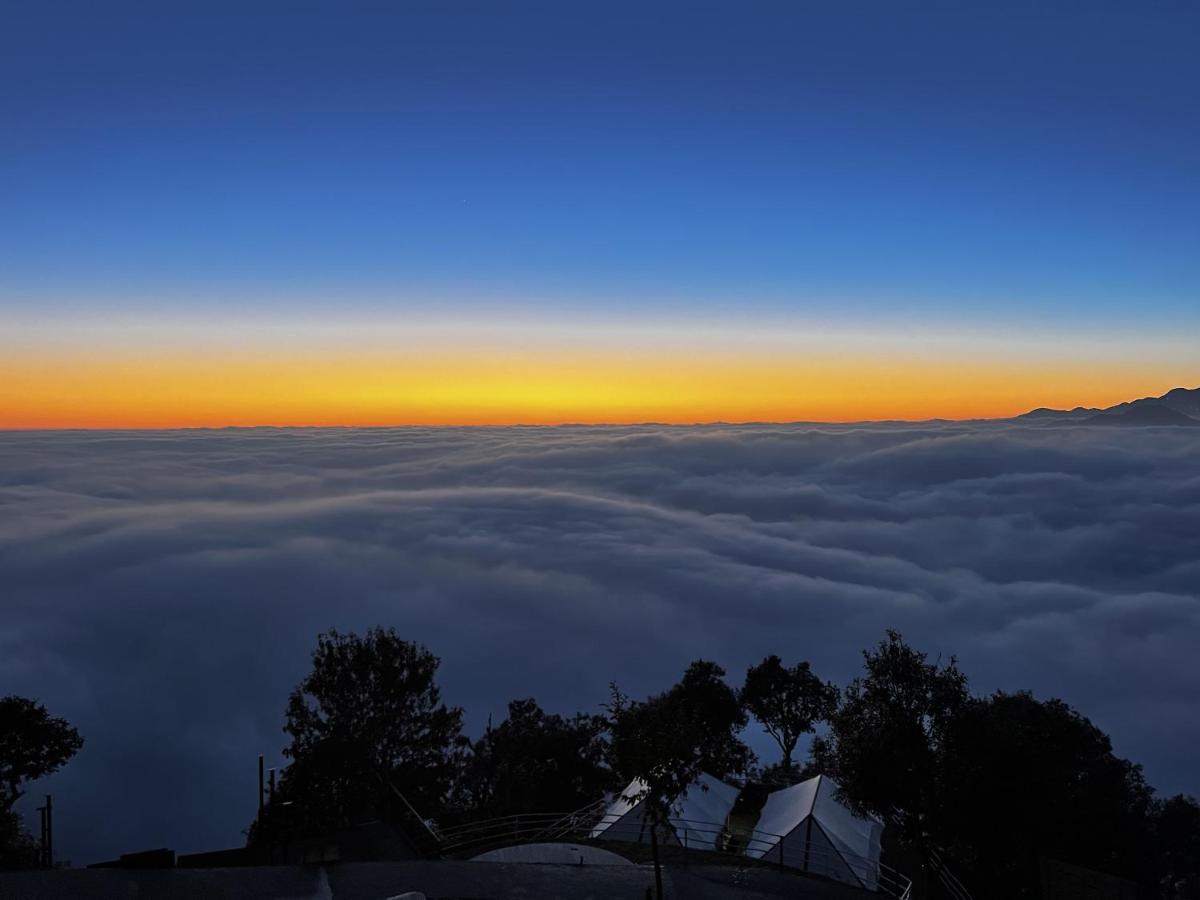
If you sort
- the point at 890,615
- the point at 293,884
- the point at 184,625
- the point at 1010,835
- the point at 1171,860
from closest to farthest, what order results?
1. the point at 293,884
2. the point at 1010,835
3. the point at 1171,860
4. the point at 184,625
5. the point at 890,615

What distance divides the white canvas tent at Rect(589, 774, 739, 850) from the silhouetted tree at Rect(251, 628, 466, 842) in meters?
17.9

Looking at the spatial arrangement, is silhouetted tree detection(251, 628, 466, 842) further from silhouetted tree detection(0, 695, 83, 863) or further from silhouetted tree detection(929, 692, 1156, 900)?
silhouetted tree detection(929, 692, 1156, 900)

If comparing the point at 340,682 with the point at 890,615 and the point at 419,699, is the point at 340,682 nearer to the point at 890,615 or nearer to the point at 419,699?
the point at 419,699

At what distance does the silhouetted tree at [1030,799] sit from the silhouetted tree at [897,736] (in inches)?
21.0

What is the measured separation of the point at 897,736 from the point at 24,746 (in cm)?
3613

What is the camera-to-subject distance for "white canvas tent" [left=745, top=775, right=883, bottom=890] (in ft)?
90.4

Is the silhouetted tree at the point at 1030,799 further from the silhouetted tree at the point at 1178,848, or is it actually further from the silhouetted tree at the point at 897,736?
the silhouetted tree at the point at 1178,848

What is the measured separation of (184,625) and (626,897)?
598ft

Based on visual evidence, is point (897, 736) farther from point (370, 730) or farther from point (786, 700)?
point (786, 700)

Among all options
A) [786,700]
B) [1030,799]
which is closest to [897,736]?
[1030,799]

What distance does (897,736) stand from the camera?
23.2 m

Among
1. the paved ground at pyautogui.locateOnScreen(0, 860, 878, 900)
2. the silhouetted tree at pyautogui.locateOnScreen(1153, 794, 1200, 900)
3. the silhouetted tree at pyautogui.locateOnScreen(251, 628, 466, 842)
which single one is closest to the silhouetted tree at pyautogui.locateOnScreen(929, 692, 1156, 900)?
the silhouetted tree at pyautogui.locateOnScreen(1153, 794, 1200, 900)

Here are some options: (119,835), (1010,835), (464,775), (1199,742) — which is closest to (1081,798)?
(1010,835)

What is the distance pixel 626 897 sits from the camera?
60.0 ft
